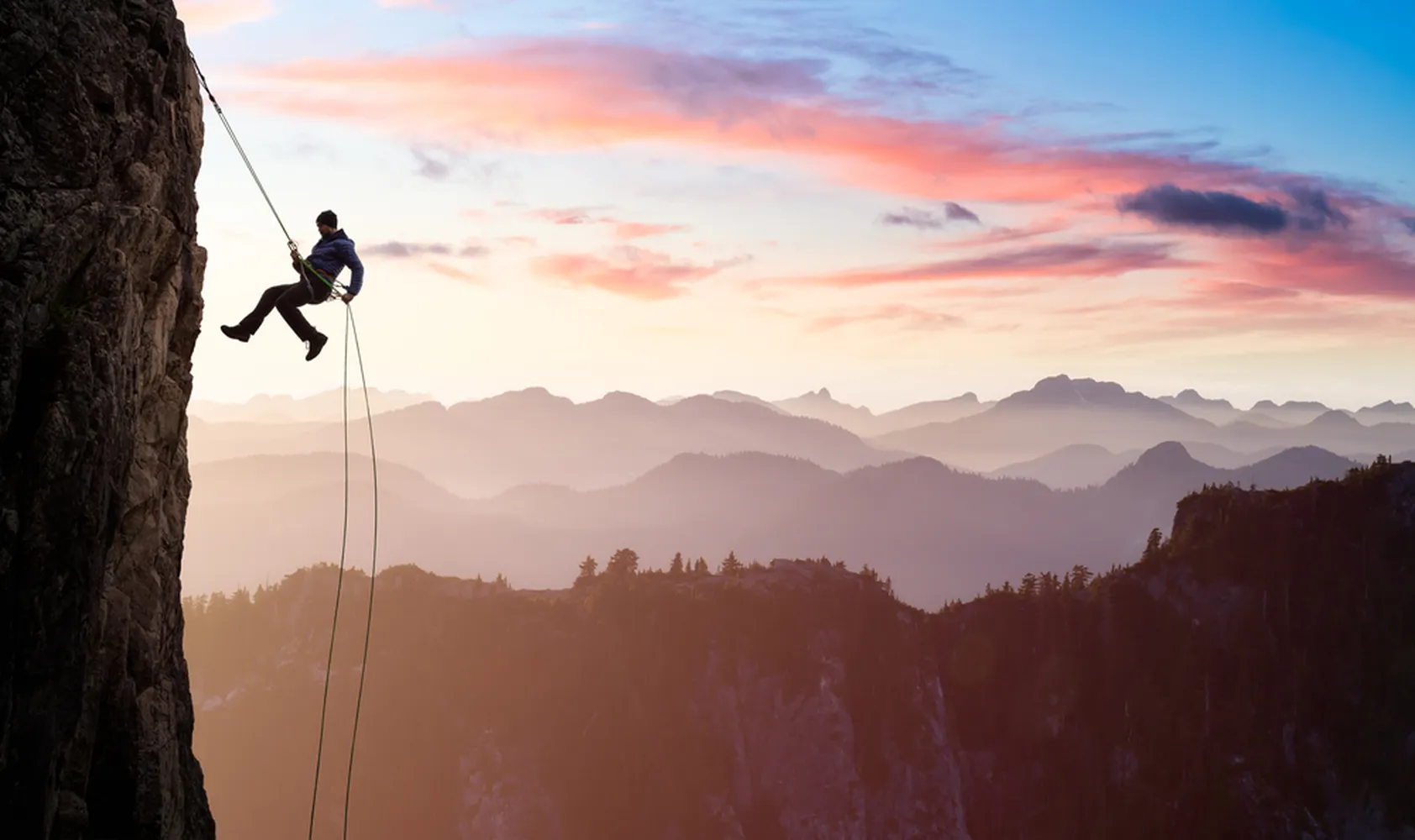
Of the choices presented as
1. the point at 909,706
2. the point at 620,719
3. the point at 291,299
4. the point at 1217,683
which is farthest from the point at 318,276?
the point at 1217,683

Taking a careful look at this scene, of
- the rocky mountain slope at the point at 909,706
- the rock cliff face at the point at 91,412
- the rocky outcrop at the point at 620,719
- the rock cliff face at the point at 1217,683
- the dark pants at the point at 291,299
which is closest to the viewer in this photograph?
the rock cliff face at the point at 91,412

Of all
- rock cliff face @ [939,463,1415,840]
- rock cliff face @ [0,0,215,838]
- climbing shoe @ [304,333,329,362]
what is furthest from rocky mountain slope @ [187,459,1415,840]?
rock cliff face @ [0,0,215,838]

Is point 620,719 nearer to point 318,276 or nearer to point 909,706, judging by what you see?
point 909,706

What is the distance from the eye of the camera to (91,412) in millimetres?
13781

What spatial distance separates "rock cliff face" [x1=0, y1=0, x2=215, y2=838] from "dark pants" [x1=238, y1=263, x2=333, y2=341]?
3.89m

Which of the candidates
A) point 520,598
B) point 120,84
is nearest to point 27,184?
point 120,84

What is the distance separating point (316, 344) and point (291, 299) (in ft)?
4.56

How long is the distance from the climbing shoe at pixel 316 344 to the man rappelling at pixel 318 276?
63cm

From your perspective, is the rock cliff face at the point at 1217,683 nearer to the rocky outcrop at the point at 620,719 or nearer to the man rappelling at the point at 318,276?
the rocky outcrop at the point at 620,719

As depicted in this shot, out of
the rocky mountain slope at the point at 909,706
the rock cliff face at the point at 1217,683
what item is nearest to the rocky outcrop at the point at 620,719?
the rocky mountain slope at the point at 909,706

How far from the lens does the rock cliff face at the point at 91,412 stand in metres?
12.9

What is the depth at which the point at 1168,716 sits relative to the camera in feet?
402

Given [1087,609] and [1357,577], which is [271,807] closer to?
[1087,609]

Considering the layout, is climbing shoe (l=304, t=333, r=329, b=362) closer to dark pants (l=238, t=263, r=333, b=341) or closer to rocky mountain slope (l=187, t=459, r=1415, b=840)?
dark pants (l=238, t=263, r=333, b=341)
